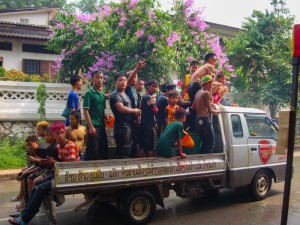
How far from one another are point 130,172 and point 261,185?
9.90 ft

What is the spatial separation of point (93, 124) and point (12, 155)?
5.39m

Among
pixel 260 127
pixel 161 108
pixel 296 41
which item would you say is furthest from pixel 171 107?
pixel 296 41

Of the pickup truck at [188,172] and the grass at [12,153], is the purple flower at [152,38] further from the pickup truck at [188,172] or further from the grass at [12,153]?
the grass at [12,153]

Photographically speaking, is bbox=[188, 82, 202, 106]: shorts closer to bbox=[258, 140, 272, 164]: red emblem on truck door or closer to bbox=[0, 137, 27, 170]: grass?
bbox=[258, 140, 272, 164]: red emblem on truck door

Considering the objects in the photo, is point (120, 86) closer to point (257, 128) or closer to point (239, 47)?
point (257, 128)

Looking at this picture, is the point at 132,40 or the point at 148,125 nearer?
the point at 148,125

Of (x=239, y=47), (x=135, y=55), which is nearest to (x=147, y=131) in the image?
(x=135, y=55)

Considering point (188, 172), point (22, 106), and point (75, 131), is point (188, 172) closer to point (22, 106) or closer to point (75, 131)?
point (75, 131)

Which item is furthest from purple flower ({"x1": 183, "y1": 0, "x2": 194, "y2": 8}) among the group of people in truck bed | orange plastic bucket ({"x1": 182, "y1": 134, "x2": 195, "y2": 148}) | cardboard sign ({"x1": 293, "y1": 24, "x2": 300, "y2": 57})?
cardboard sign ({"x1": 293, "y1": 24, "x2": 300, "y2": 57})

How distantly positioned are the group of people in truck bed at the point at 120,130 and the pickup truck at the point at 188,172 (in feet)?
0.90

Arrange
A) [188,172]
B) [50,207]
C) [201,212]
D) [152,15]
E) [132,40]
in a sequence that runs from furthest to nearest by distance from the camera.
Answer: [132,40], [152,15], [201,212], [188,172], [50,207]

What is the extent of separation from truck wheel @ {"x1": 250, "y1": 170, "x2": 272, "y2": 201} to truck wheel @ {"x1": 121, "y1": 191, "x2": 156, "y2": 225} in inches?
87.7

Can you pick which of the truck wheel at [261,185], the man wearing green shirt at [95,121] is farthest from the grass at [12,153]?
the truck wheel at [261,185]

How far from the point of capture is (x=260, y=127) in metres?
7.04
